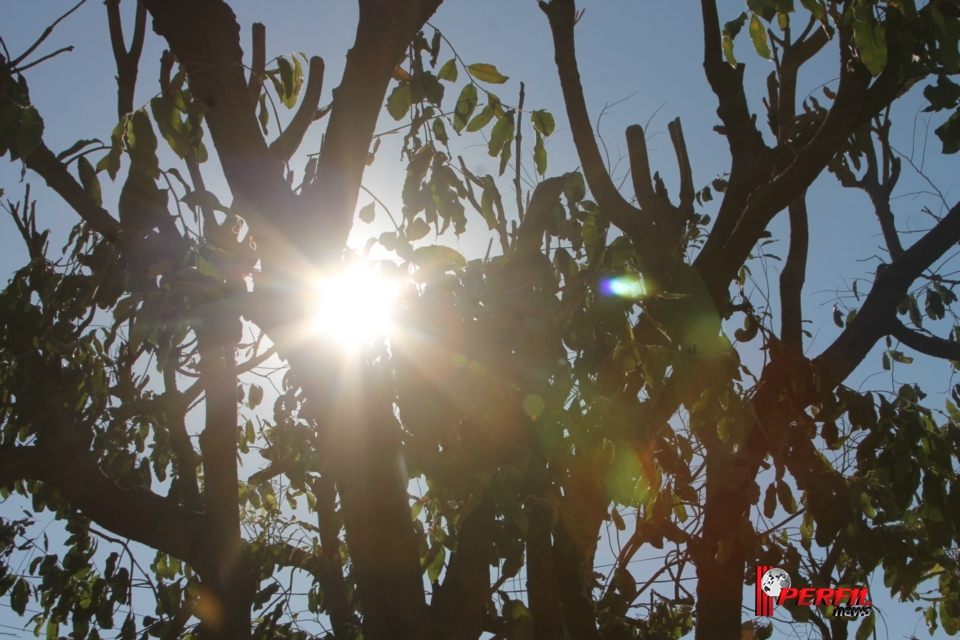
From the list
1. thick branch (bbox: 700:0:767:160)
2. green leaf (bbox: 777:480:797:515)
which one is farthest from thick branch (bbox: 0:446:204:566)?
thick branch (bbox: 700:0:767:160)

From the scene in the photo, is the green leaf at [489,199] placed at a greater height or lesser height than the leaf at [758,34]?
lesser

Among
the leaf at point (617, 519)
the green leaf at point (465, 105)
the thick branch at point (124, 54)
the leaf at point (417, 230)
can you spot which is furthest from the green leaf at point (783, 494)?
the thick branch at point (124, 54)

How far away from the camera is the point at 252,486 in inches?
146

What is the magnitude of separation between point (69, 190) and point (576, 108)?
1762 mm

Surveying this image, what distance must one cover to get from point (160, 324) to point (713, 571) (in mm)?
1653

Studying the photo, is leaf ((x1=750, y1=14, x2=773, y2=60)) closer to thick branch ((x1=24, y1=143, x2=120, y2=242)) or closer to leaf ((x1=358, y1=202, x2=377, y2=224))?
leaf ((x1=358, y1=202, x2=377, y2=224))

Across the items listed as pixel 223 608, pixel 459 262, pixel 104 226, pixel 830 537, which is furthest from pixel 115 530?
pixel 830 537

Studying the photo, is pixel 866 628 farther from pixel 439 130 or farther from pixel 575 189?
pixel 439 130

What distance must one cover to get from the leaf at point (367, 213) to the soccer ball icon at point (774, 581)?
1665mm

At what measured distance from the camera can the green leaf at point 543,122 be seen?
2.20 metres

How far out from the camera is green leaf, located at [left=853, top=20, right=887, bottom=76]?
5.52ft

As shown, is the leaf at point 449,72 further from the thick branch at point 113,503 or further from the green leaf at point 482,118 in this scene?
the thick branch at point 113,503

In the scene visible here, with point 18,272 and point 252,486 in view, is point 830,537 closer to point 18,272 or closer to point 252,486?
point 252,486

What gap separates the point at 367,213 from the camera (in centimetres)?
237
